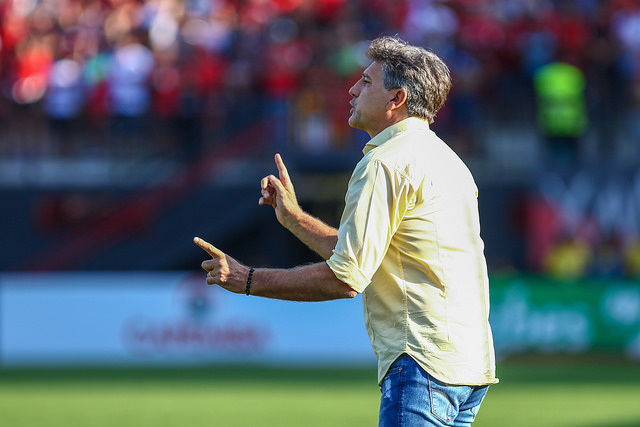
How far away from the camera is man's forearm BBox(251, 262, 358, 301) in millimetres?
4055

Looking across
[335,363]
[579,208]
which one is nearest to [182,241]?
[335,363]

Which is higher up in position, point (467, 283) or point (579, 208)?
point (579, 208)

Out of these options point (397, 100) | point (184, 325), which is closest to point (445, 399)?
point (397, 100)

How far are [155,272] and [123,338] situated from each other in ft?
6.39

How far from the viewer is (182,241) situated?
1844 centimetres

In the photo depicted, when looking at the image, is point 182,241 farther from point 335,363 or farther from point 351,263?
point 351,263

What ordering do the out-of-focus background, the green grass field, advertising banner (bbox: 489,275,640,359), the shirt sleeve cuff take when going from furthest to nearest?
the out-of-focus background < advertising banner (bbox: 489,275,640,359) < the green grass field < the shirt sleeve cuff

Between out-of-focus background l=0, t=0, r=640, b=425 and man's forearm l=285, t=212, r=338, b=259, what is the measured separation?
1212cm

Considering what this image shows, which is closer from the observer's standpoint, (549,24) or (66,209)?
(66,209)

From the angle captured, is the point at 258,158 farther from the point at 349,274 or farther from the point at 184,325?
the point at 349,274

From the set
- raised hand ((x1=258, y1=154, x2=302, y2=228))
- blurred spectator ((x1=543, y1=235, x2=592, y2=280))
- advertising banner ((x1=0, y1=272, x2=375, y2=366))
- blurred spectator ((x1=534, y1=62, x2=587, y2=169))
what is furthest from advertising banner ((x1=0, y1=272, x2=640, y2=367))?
raised hand ((x1=258, y1=154, x2=302, y2=228))

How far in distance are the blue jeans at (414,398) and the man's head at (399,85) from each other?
1.01 meters

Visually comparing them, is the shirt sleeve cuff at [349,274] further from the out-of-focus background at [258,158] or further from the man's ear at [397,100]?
the out-of-focus background at [258,158]

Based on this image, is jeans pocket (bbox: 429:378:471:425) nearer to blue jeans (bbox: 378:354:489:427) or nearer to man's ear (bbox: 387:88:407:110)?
blue jeans (bbox: 378:354:489:427)
